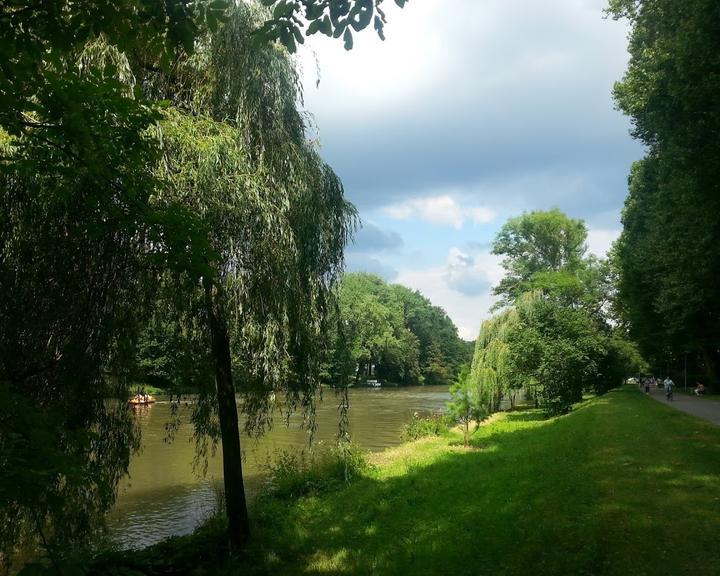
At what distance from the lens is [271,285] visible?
7934mm

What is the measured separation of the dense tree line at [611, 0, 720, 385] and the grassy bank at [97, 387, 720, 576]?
6.16m

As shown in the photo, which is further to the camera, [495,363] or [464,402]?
[495,363]

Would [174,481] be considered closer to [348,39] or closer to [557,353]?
[348,39]

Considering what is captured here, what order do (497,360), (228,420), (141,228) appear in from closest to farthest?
(141,228) → (228,420) → (497,360)

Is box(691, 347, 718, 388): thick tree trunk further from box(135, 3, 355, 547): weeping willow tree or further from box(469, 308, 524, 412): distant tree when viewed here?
box(135, 3, 355, 547): weeping willow tree

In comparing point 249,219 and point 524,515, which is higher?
point 249,219

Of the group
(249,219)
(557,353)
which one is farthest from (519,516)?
(557,353)

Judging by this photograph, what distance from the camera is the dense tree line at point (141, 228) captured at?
3969 millimetres

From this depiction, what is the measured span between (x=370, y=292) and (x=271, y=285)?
77934mm

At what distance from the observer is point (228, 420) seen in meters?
8.88

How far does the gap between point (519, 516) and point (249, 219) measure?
5991 millimetres

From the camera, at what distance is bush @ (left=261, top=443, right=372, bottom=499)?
1305 centimetres

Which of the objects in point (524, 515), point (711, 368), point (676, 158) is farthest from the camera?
point (711, 368)

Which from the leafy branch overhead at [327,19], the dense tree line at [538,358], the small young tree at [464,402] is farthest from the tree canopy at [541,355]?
the leafy branch overhead at [327,19]
